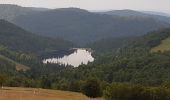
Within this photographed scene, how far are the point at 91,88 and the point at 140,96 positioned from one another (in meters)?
7.39

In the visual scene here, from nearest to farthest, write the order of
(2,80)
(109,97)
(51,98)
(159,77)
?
1. (51,98)
2. (109,97)
3. (2,80)
4. (159,77)

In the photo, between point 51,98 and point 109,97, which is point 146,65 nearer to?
point 109,97

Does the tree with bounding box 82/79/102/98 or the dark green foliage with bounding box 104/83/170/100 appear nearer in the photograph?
the dark green foliage with bounding box 104/83/170/100

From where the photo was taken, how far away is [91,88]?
60562 mm

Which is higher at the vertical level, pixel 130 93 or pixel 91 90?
pixel 91 90

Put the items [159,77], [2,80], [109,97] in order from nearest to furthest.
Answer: [109,97]
[2,80]
[159,77]

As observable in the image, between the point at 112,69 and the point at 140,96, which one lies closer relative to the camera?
the point at 140,96

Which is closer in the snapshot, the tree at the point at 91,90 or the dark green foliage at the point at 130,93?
the dark green foliage at the point at 130,93

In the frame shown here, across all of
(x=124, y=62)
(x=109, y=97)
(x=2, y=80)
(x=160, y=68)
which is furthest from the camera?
(x=124, y=62)

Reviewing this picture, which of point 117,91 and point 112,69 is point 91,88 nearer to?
point 117,91

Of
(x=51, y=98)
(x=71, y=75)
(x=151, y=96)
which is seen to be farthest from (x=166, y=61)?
(x=51, y=98)

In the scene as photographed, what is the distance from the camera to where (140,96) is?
6078 cm

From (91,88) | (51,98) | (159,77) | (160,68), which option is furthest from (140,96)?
(160,68)

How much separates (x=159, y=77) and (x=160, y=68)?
17713 mm
